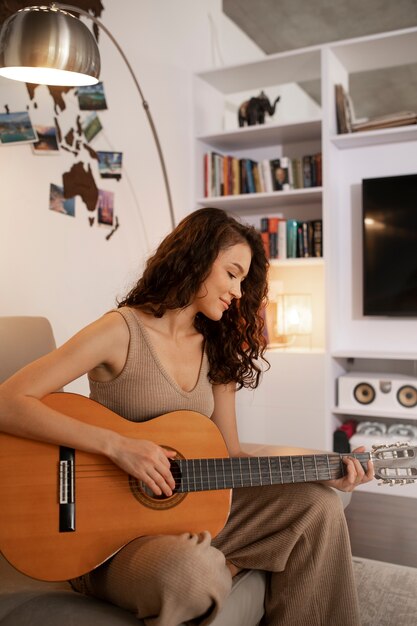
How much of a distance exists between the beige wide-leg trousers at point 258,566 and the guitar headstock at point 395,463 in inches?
4.9

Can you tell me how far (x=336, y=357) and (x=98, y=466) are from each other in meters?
2.33

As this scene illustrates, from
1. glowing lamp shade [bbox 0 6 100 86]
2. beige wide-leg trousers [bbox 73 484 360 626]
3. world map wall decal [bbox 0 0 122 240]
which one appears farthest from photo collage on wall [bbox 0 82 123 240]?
beige wide-leg trousers [bbox 73 484 360 626]

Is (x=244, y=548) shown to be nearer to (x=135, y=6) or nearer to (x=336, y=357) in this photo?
(x=336, y=357)

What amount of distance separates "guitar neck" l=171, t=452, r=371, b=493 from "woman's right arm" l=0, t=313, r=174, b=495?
53 millimetres

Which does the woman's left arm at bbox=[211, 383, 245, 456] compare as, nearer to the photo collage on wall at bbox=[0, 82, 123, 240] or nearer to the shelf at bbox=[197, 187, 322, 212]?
the photo collage on wall at bbox=[0, 82, 123, 240]

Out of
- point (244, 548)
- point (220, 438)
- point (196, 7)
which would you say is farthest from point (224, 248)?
point (196, 7)

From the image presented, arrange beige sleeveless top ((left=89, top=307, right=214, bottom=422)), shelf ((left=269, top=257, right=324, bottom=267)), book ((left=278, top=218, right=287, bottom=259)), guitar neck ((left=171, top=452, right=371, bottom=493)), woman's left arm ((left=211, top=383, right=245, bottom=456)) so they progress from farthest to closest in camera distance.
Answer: book ((left=278, top=218, right=287, bottom=259))
shelf ((left=269, top=257, right=324, bottom=267))
woman's left arm ((left=211, top=383, right=245, bottom=456))
beige sleeveless top ((left=89, top=307, right=214, bottom=422))
guitar neck ((left=171, top=452, right=371, bottom=493))

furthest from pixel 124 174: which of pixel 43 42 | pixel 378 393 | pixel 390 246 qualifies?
pixel 378 393

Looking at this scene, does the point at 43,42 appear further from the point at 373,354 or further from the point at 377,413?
the point at 377,413

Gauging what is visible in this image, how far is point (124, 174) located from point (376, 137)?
4.38 feet

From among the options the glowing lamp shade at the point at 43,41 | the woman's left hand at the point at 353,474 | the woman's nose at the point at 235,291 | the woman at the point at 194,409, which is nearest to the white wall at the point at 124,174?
the glowing lamp shade at the point at 43,41

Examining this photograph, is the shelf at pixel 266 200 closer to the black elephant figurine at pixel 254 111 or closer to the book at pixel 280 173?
the book at pixel 280 173

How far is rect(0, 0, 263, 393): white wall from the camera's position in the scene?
2.49 meters

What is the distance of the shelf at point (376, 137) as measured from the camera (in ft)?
11.0
